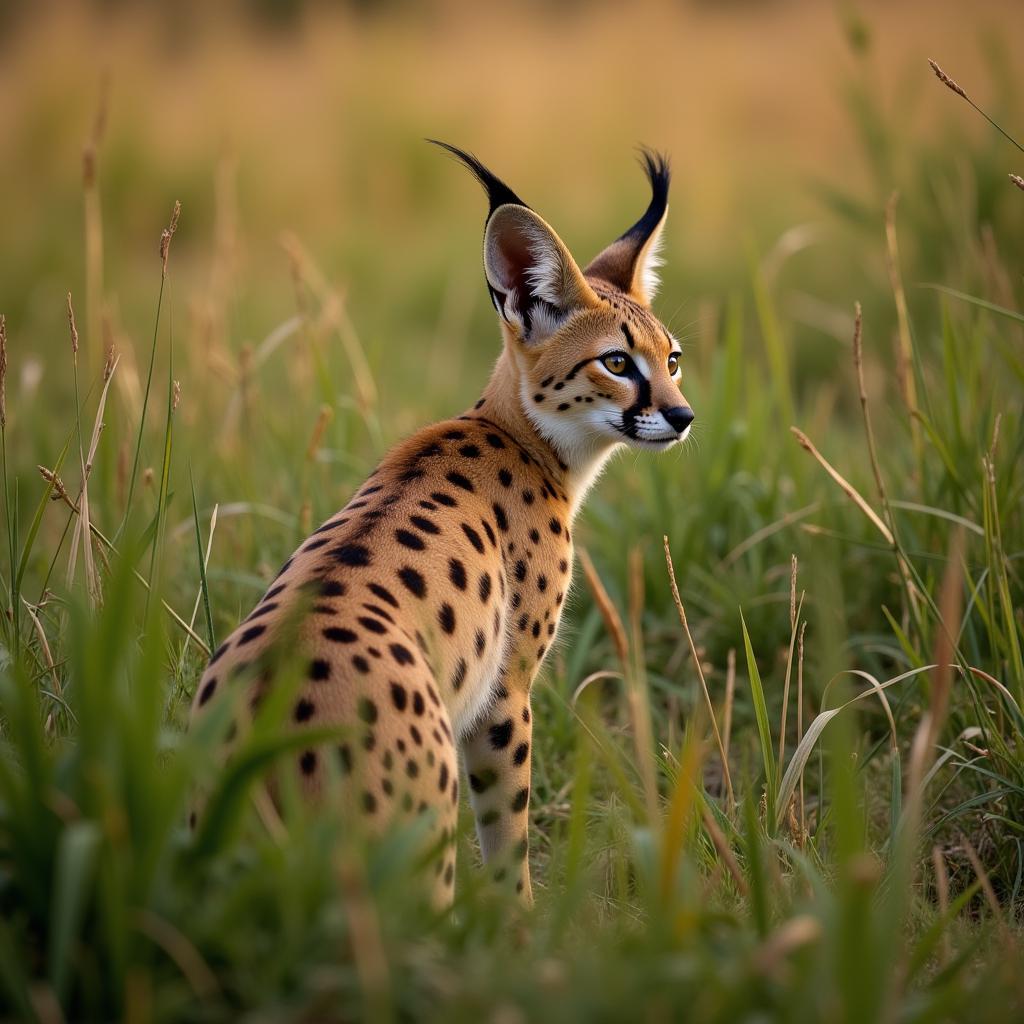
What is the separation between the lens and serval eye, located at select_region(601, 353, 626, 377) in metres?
3.82

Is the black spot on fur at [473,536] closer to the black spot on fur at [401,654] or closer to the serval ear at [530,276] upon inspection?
the black spot on fur at [401,654]

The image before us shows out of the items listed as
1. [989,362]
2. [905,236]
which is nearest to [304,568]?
[989,362]

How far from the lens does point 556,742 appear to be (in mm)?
4125

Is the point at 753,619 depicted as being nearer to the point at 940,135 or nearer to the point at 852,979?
the point at 852,979

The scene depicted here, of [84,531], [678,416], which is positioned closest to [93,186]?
[84,531]

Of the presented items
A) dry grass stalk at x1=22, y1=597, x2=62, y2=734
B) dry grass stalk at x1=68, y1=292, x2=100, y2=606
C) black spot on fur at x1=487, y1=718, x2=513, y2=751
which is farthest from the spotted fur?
dry grass stalk at x1=22, y1=597, x2=62, y2=734

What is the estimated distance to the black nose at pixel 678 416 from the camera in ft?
12.1

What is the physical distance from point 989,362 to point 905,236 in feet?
9.00

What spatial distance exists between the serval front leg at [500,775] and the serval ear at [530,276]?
1170 millimetres

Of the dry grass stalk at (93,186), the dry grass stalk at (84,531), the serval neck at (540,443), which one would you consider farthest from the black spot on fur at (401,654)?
the dry grass stalk at (93,186)

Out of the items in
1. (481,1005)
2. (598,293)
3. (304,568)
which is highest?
(598,293)

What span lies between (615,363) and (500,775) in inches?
49.0

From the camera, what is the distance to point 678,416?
371cm

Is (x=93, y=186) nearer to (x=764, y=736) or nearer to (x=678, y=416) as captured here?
(x=678, y=416)
